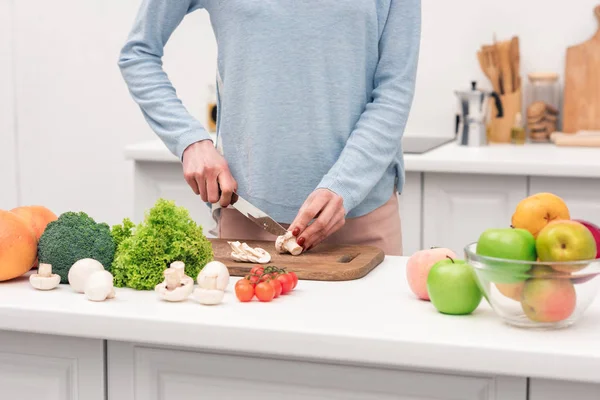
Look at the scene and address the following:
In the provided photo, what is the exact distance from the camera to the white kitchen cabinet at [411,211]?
2852mm

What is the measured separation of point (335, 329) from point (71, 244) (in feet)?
1.60

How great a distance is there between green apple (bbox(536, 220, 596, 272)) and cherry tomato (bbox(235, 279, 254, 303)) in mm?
425

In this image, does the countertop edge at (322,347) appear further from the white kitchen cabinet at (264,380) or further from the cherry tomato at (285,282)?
the cherry tomato at (285,282)

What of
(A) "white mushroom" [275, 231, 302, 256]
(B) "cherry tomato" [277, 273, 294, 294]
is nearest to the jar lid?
(A) "white mushroom" [275, 231, 302, 256]

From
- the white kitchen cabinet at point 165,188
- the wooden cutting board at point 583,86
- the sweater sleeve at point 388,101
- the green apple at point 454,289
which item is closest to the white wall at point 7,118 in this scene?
the white kitchen cabinet at point 165,188

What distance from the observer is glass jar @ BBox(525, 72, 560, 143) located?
3.25 metres

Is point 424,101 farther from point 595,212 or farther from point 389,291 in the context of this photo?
point 389,291

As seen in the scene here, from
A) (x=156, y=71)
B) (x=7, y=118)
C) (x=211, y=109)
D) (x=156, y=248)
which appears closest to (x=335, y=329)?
(x=156, y=248)

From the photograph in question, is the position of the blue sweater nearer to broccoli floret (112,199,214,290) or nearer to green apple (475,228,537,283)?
broccoli floret (112,199,214,290)

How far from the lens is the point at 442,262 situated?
4.40 feet

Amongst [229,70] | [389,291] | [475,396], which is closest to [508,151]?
[229,70]

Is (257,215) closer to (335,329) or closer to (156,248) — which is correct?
(156,248)

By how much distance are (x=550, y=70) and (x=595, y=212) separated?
760 mm

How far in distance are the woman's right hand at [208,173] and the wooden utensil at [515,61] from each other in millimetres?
1784
